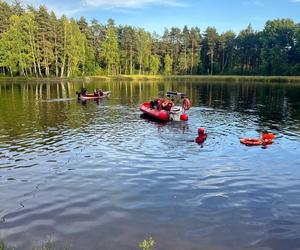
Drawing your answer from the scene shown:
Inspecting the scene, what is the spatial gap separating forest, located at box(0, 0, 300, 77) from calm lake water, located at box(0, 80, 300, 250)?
75.0 metres

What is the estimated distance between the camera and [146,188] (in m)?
13.5

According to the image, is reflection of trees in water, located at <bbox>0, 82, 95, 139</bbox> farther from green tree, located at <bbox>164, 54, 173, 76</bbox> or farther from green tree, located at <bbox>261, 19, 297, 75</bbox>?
green tree, located at <bbox>164, 54, 173, 76</bbox>

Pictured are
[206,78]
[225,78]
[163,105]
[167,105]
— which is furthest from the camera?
[206,78]

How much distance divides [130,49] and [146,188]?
113 m

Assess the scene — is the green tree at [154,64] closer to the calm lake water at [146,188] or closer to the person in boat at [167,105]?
the person in boat at [167,105]

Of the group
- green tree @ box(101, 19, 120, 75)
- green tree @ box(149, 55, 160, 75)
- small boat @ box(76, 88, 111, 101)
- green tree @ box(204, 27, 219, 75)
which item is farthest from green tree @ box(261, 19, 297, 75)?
small boat @ box(76, 88, 111, 101)

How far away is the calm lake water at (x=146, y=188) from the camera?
9.90 meters

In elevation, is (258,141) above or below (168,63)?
below

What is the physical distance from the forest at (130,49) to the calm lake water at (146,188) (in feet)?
246

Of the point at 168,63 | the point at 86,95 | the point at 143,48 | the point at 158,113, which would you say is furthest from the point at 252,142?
the point at 168,63

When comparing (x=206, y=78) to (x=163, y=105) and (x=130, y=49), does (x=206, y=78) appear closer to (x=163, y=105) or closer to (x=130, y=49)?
(x=130, y=49)

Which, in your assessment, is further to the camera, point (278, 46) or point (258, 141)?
→ point (278, 46)

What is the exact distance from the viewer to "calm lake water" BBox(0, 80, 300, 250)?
32.5 feet

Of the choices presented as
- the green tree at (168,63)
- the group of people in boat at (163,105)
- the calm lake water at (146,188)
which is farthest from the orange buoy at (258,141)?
the green tree at (168,63)
